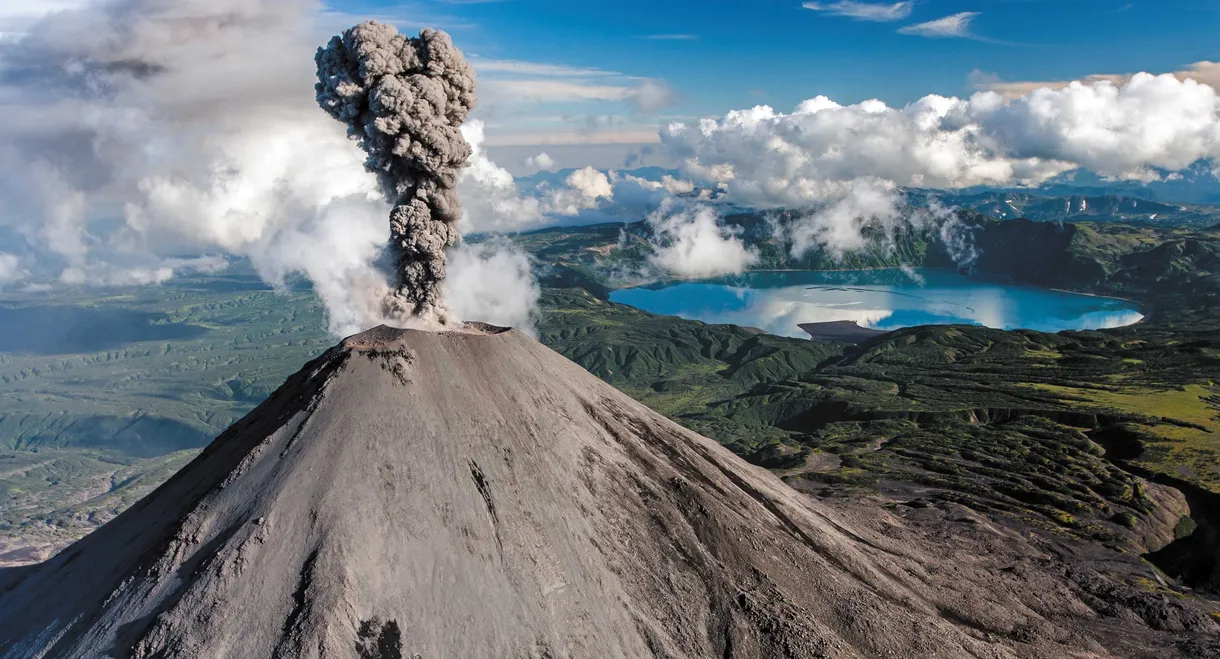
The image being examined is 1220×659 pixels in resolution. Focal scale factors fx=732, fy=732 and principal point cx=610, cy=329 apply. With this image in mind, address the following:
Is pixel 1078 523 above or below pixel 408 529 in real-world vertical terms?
below

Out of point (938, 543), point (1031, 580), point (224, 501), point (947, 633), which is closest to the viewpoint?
point (224, 501)

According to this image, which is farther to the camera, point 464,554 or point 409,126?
point 409,126

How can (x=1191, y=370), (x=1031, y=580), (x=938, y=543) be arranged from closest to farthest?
(x=1031, y=580) → (x=938, y=543) → (x=1191, y=370)

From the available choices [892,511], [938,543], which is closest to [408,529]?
[938,543]

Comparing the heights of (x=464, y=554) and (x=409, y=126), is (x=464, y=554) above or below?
below

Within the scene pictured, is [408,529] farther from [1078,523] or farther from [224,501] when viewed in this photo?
[1078,523]

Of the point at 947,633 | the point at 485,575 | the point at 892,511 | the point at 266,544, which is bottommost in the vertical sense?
the point at 892,511

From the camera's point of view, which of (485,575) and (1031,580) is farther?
(1031,580)
